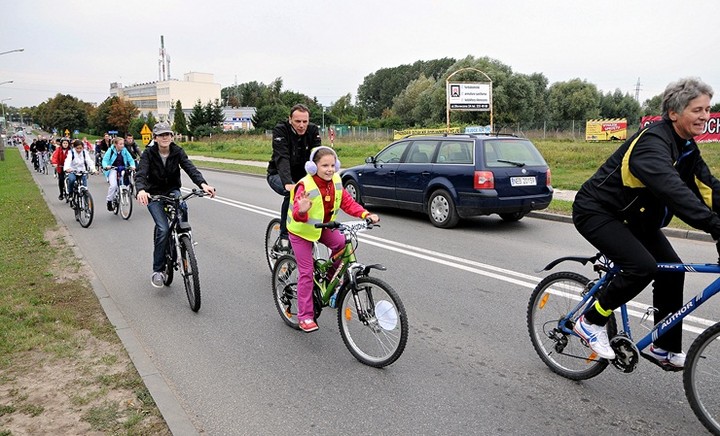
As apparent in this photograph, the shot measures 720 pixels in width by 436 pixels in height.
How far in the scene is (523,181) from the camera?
407 inches

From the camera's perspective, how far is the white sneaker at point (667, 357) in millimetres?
3650

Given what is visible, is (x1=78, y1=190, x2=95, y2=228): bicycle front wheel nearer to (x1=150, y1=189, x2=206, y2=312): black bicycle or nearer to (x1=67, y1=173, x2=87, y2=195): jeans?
(x1=67, y1=173, x2=87, y2=195): jeans

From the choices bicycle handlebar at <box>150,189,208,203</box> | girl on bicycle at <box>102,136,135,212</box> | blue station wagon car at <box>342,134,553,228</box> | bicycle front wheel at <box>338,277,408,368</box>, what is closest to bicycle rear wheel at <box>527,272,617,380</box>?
bicycle front wheel at <box>338,277,408,368</box>

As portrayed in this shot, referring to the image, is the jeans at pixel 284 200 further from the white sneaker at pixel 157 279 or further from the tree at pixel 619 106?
the tree at pixel 619 106

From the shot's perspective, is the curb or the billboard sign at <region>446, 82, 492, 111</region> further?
the billboard sign at <region>446, 82, 492, 111</region>

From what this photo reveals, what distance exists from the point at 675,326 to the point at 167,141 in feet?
17.2

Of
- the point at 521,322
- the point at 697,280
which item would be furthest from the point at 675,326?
the point at 697,280

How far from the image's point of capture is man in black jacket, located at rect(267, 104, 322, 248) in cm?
638

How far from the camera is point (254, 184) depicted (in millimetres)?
20453

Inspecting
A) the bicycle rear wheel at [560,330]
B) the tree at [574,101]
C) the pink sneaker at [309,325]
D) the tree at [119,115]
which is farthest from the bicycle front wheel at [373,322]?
the tree at [119,115]

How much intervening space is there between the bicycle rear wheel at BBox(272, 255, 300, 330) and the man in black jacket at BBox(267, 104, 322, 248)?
3.82ft

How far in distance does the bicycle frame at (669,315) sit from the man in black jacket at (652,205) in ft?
0.26

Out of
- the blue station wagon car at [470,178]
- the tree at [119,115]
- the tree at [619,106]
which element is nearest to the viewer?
the blue station wagon car at [470,178]

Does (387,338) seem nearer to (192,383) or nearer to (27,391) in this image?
(192,383)
